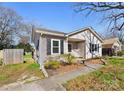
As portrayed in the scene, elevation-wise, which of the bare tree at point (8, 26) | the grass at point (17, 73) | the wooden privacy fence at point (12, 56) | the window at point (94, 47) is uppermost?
the bare tree at point (8, 26)

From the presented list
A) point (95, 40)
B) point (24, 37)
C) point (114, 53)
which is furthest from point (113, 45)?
point (24, 37)

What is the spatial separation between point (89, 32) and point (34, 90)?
1666cm

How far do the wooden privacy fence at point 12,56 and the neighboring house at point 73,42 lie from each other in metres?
2.13

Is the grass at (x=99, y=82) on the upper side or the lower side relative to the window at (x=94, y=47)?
lower

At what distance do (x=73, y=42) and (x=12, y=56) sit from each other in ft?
30.0

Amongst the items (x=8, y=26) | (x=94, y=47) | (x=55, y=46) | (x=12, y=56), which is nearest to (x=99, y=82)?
(x=55, y=46)

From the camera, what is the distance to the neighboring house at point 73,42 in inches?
687

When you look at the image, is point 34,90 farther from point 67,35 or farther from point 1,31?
point 1,31

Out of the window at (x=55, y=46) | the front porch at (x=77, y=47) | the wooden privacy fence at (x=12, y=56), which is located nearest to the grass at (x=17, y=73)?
the wooden privacy fence at (x=12, y=56)

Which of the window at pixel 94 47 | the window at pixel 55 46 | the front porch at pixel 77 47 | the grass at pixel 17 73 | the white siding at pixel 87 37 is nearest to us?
the grass at pixel 17 73

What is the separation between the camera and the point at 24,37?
48344 millimetres

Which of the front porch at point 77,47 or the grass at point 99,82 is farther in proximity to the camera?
the front porch at point 77,47

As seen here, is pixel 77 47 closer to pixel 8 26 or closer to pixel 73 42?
pixel 73 42

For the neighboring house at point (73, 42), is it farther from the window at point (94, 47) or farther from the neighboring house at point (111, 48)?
the neighboring house at point (111, 48)
